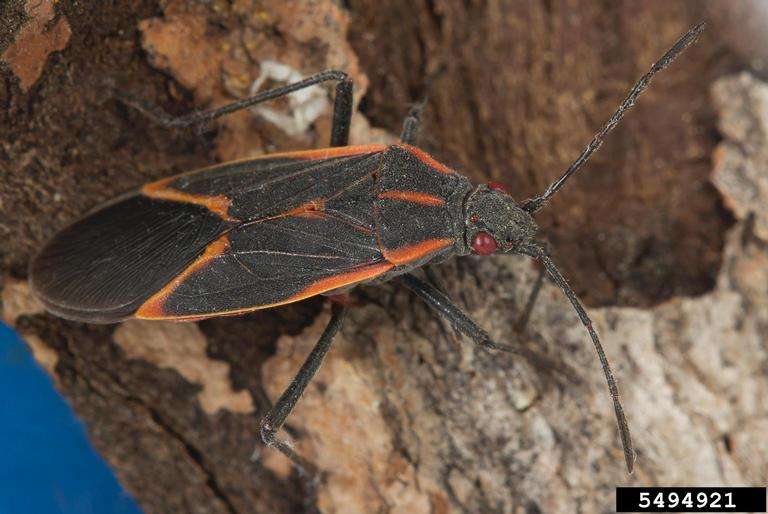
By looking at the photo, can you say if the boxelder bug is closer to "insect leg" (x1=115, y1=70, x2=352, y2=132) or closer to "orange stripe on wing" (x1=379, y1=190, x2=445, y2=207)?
"orange stripe on wing" (x1=379, y1=190, x2=445, y2=207)

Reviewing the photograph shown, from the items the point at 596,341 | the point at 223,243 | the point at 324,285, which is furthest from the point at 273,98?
the point at 596,341

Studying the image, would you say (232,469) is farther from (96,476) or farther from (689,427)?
(689,427)

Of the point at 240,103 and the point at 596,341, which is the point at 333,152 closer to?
the point at 240,103

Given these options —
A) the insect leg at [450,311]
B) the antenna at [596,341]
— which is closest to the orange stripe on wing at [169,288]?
the insect leg at [450,311]

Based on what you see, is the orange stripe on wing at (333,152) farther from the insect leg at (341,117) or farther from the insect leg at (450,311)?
the insect leg at (450,311)

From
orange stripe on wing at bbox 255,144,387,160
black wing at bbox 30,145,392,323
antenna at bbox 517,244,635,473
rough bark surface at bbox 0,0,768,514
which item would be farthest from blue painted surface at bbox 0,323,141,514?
antenna at bbox 517,244,635,473

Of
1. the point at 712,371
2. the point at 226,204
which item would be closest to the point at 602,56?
the point at 712,371
